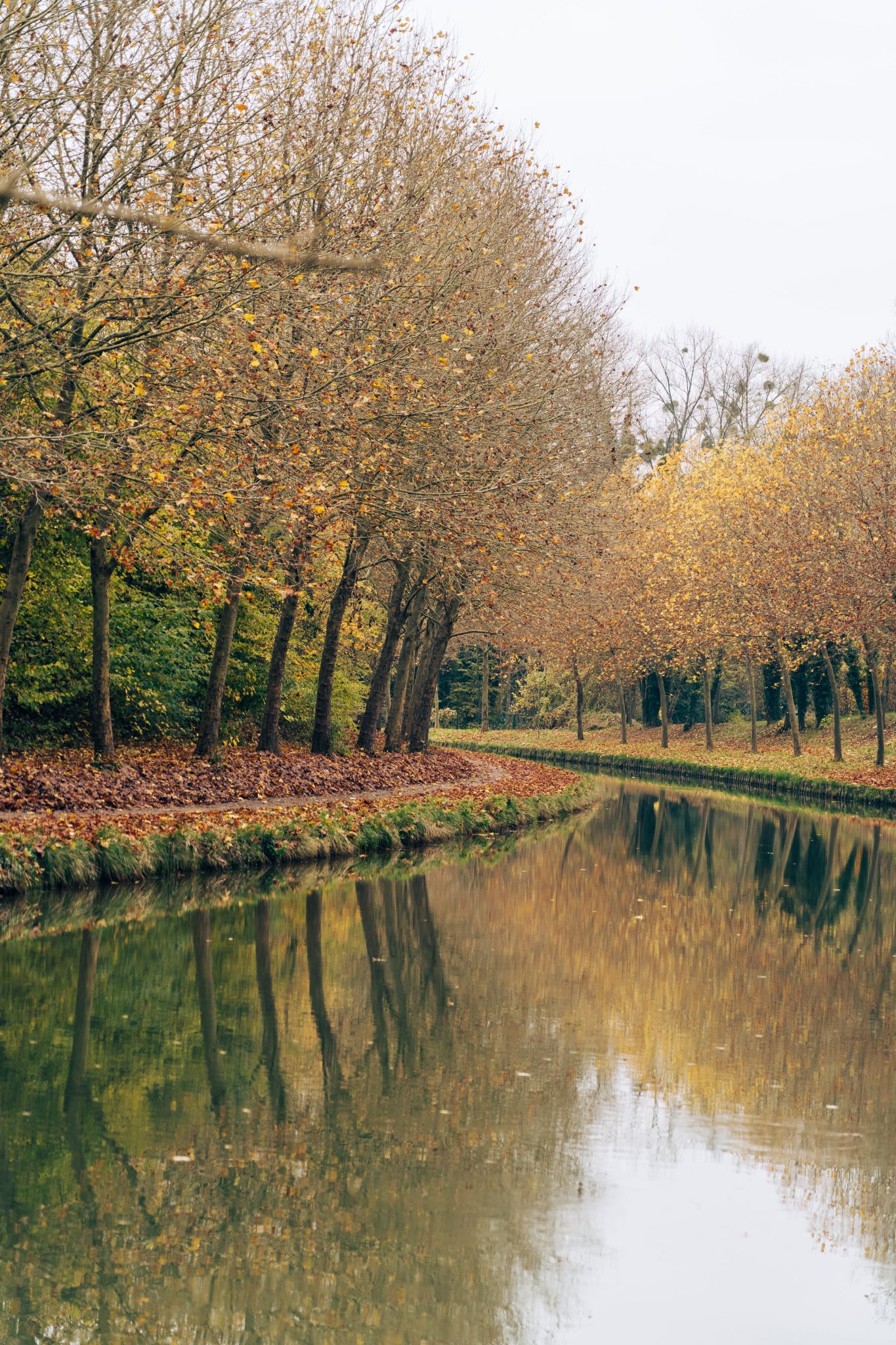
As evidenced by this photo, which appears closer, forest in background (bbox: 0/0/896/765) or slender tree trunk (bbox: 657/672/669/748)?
forest in background (bbox: 0/0/896/765)

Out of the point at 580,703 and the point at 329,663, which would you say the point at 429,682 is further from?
the point at 580,703

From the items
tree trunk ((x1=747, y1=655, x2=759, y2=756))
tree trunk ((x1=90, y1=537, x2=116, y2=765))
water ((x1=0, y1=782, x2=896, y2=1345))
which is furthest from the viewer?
tree trunk ((x1=747, y1=655, x2=759, y2=756))

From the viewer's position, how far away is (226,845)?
16.3 m

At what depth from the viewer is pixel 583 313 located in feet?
91.2

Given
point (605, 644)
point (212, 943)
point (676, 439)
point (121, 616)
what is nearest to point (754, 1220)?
point (212, 943)

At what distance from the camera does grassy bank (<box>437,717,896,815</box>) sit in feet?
111

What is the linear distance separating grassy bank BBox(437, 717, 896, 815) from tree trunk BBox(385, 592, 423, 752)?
1004cm

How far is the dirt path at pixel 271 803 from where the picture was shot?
54.7 ft

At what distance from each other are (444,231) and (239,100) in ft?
15.6

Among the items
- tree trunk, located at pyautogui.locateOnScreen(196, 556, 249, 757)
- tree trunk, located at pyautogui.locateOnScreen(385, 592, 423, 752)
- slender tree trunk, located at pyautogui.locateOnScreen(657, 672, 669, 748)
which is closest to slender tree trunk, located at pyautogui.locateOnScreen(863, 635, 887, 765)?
tree trunk, located at pyautogui.locateOnScreen(385, 592, 423, 752)

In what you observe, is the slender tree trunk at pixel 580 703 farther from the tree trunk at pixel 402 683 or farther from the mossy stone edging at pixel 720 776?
the tree trunk at pixel 402 683

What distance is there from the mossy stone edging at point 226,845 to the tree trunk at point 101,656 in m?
4.20

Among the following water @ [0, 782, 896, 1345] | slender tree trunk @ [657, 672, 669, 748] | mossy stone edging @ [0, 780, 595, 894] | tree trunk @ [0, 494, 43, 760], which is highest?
tree trunk @ [0, 494, 43, 760]

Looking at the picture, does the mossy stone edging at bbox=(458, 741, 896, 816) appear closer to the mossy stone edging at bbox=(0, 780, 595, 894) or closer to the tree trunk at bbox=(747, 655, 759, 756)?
the tree trunk at bbox=(747, 655, 759, 756)
